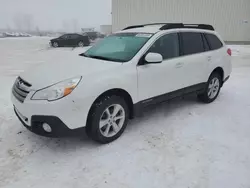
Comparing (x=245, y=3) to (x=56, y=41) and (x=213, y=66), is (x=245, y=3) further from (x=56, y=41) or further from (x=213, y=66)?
(x=213, y=66)

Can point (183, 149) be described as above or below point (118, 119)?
below

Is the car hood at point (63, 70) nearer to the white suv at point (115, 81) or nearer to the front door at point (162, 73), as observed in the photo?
the white suv at point (115, 81)

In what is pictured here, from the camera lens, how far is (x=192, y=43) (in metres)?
4.73

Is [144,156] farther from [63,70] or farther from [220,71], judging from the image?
[220,71]

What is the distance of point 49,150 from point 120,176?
3.71 feet

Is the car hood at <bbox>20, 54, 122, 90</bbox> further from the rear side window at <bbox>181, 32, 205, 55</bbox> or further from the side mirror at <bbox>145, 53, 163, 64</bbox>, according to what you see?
the rear side window at <bbox>181, 32, 205, 55</bbox>

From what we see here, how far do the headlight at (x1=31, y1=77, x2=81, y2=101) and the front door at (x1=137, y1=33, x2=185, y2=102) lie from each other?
1.10 meters

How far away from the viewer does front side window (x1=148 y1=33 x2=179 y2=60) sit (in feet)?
13.4

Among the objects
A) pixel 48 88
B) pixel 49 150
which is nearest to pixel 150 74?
pixel 48 88

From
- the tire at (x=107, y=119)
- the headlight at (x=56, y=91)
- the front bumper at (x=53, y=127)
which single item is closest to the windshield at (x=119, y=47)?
the tire at (x=107, y=119)

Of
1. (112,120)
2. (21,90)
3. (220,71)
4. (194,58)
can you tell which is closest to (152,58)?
(112,120)

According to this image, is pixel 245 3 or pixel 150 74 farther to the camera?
pixel 245 3

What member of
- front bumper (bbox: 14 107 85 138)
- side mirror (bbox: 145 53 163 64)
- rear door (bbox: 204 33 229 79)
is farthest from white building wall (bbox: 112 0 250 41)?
front bumper (bbox: 14 107 85 138)

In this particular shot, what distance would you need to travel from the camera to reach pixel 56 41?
2280 centimetres
